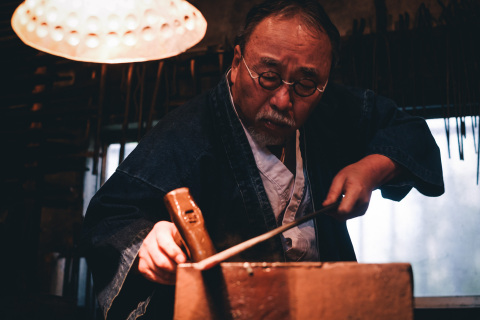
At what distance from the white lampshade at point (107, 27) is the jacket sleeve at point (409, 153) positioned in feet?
2.82

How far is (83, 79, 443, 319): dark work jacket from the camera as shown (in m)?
1.47

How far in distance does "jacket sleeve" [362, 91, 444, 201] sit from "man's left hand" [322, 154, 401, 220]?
0.44 ft

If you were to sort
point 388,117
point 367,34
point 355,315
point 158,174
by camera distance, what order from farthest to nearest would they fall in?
1. point 367,34
2. point 388,117
3. point 158,174
4. point 355,315

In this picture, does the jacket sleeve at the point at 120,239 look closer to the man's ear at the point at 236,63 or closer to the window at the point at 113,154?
the man's ear at the point at 236,63

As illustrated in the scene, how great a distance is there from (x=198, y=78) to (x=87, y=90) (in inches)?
30.6

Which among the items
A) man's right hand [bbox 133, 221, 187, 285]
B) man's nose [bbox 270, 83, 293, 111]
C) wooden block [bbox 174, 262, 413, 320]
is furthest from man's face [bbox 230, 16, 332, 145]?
wooden block [bbox 174, 262, 413, 320]

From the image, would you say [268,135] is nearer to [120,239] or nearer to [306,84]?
[306,84]

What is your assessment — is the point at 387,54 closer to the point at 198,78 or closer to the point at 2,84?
the point at 198,78

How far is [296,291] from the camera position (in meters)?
0.99

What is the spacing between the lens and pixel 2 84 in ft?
11.9

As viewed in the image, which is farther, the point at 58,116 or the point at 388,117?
the point at 58,116

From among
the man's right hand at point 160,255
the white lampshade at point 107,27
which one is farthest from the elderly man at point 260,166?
the white lampshade at point 107,27

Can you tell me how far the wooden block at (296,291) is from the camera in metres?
0.98

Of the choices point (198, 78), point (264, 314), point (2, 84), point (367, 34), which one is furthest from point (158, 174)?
point (2, 84)
